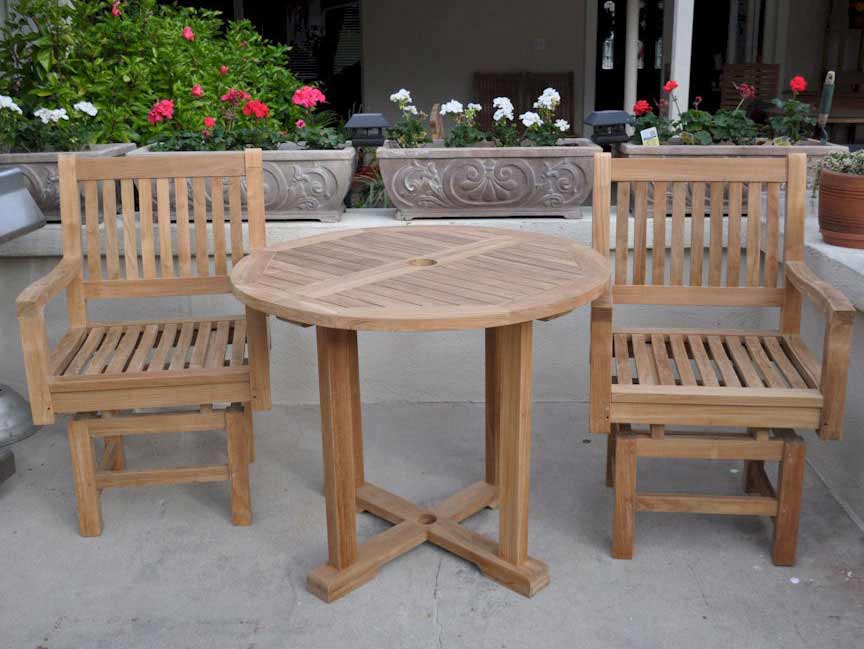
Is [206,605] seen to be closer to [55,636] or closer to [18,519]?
[55,636]

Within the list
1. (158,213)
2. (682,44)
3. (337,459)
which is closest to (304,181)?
(158,213)

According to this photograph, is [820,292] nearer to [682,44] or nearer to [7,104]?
[682,44]

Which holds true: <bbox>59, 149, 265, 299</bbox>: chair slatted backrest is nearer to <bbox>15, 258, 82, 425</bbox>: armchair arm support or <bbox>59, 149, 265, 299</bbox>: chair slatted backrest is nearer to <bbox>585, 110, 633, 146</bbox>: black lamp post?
<bbox>15, 258, 82, 425</bbox>: armchair arm support

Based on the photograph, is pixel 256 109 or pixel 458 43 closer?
pixel 256 109

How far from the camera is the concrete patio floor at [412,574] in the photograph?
7.49 feet

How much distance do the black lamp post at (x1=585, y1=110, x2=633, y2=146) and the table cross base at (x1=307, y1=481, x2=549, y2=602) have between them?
1.45 metres

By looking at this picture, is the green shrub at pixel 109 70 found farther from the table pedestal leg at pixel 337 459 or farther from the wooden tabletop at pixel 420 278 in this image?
the table pedestal leg at pixel 337 459

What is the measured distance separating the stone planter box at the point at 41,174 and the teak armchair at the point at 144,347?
2.04 ft

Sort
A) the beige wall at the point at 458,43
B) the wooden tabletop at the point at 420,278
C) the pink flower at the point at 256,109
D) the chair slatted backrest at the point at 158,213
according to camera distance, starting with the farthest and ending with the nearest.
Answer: the beige wall at the point at 458,43, the pink flower at the point at 256,109, the chair slatted backrest at the point at 158,213, the wooden tabletop at the point at 420,278

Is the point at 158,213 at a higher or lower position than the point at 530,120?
lower

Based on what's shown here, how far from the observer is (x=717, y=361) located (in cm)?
261

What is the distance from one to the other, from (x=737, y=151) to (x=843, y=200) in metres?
0.59

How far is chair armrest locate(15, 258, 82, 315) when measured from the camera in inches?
94.9

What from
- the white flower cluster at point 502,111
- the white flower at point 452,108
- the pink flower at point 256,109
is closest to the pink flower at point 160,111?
the pink flower at point 256,109
